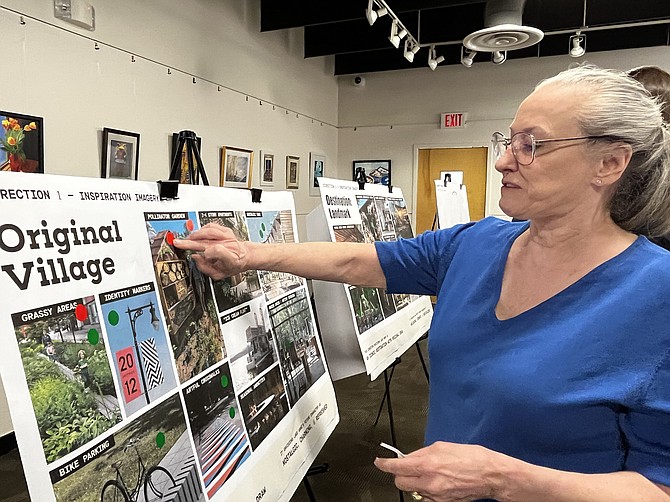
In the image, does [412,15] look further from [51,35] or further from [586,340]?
[586,340]

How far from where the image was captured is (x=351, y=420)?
3.34 meters

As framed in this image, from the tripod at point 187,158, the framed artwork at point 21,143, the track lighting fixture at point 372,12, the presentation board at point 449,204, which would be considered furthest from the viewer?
the track lighting fixture at point 372,12

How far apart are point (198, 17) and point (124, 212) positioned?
4018 mm

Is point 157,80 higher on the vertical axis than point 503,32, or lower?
lower

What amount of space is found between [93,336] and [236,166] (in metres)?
4.31

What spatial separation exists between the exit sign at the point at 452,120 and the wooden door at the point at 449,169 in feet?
1.05

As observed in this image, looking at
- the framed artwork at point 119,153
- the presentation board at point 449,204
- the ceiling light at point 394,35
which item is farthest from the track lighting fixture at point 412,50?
the framed artwork at point 119,153

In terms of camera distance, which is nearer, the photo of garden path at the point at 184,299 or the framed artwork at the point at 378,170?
the photo of garden path at the point at 184,299

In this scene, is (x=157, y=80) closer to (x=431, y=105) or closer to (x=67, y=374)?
(x=67, y=374)

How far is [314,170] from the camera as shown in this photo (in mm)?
6676

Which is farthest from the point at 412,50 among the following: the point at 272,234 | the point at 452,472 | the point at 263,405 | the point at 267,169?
the point at 452,472

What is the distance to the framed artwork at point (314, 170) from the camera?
21.5 ft

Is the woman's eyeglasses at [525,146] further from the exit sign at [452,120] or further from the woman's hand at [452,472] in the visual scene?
the exit sign at [452,120]

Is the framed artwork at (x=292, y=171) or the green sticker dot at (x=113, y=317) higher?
the framed artwork at (x=292, y=171)
